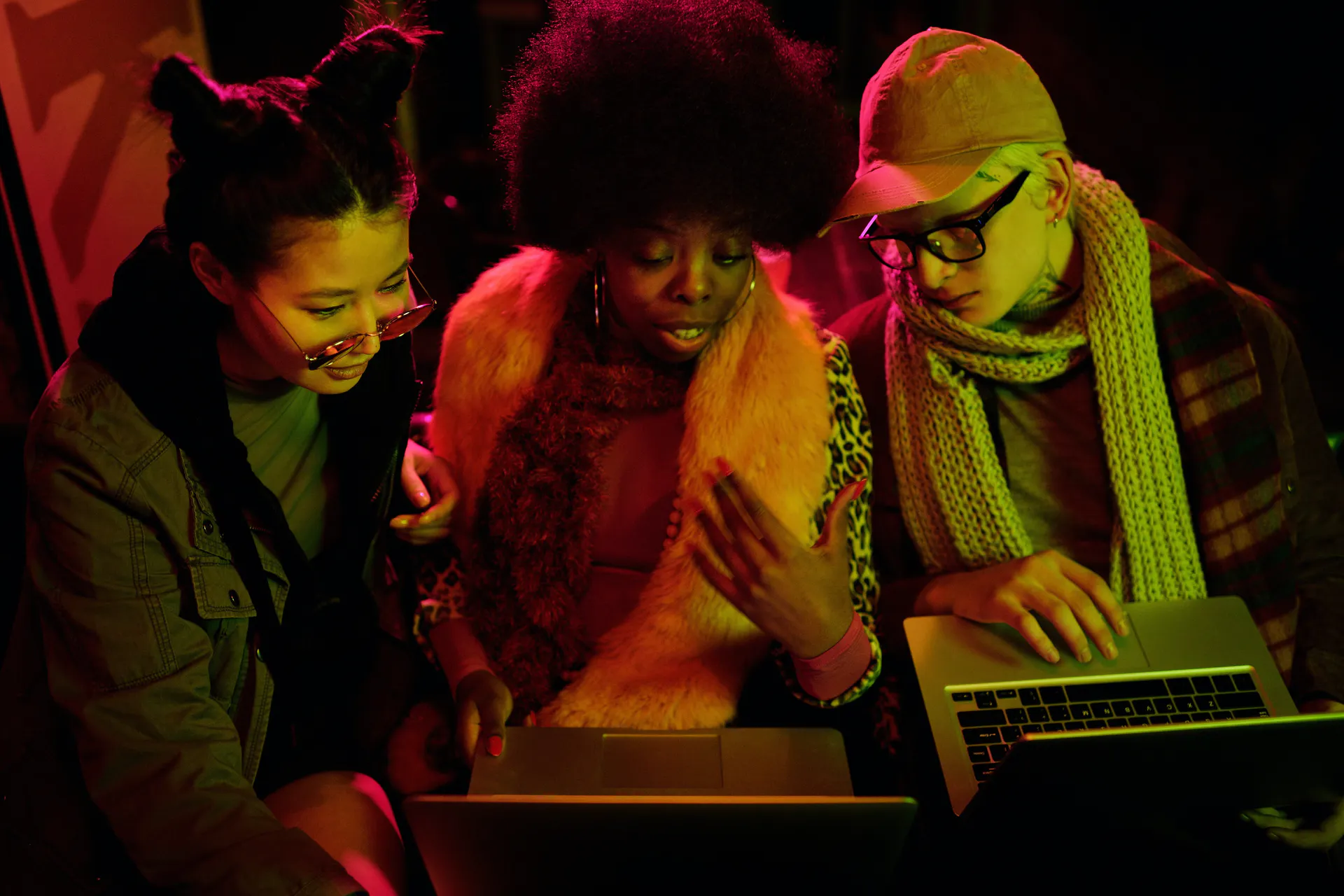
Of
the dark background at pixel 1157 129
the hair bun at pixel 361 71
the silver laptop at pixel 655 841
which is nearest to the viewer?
the silver laptop at pixel 655 841

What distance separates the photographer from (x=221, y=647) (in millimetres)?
1339

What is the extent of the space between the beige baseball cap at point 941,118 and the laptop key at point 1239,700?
876 millimetres

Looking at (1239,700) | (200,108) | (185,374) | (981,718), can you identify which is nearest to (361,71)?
(200,108)

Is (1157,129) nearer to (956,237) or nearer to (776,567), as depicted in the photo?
(956,237)

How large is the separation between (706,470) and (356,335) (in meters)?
0.57

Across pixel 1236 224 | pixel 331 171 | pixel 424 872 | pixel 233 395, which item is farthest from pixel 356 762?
pixel 1236 224

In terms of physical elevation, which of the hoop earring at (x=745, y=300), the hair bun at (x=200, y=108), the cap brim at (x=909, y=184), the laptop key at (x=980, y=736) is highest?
the hair bun at (x=200, y=108)

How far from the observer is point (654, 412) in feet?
5.18

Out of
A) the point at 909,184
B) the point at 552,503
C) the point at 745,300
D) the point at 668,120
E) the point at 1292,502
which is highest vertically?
the point at 668,120

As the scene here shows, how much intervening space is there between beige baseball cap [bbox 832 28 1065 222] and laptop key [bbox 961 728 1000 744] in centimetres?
80

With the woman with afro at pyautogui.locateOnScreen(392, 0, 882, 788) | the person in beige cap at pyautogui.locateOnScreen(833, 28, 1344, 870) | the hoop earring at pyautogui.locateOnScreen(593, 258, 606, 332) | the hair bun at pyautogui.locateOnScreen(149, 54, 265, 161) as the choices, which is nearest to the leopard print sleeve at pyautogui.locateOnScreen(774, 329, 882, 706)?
the woman with afro at pyautogui.locateOnScreen(392, 0, 882, 788)

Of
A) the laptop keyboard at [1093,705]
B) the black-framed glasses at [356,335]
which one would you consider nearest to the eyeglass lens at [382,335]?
the black-framed glasses at [356,335]

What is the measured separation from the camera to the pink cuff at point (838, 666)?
1.34 metres

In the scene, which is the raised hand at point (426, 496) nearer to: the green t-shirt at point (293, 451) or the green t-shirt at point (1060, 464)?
the green t-shirt at point (293, 451)
